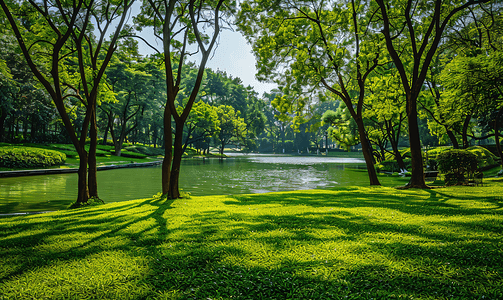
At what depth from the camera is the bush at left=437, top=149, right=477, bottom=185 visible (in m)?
10.7

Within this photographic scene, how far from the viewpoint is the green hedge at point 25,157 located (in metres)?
18.5

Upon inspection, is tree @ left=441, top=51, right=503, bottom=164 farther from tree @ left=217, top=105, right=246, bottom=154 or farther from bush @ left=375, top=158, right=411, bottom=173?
tree @ left=217, top=105, right=246, bottom=154

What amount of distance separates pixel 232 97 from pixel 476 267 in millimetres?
70560

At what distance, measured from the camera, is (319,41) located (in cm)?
1223

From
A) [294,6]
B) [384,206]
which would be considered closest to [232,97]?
[294,6]

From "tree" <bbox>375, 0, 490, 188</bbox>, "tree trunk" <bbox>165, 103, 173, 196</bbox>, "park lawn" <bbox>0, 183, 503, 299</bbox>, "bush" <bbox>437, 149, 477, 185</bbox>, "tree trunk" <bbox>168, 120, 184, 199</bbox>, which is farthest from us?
"bush" <bbox>437, 149, 477, 185</bbox>

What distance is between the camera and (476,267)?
9.57ft

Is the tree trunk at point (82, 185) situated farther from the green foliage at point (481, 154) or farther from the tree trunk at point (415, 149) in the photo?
the green foliage at point (481, 154)

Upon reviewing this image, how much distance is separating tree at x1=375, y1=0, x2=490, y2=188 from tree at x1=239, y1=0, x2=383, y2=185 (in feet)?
3.18

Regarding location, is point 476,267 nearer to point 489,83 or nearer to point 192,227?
point 192,227

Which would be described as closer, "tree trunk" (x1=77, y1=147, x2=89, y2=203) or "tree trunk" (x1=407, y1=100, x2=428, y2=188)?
"tree trunk" (x1=77, y1=147, x2=89, y2=203)

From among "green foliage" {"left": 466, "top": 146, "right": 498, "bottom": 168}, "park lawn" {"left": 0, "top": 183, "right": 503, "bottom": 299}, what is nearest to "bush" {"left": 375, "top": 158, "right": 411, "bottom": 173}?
"green foliage" {"left": 466, "top": 146, "right": 498, "bottom": 168}

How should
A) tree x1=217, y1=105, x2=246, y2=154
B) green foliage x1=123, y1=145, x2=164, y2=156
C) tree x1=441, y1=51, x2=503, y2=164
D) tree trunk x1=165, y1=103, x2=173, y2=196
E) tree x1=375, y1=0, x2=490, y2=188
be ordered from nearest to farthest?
tree x1=441, y1=51, x2=503, y2=164 < tree trunk x1=165, y1=103, x2=173, y2=196 < tree x1=375, y1=0, x2=490, y2=188 < green foliage x1=123, y1=145, x2=164, y2=156 < tree x1=217, y1=105, x2=246, y2=154

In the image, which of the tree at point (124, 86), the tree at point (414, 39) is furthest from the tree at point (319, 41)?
the tree at point (124, 86)
